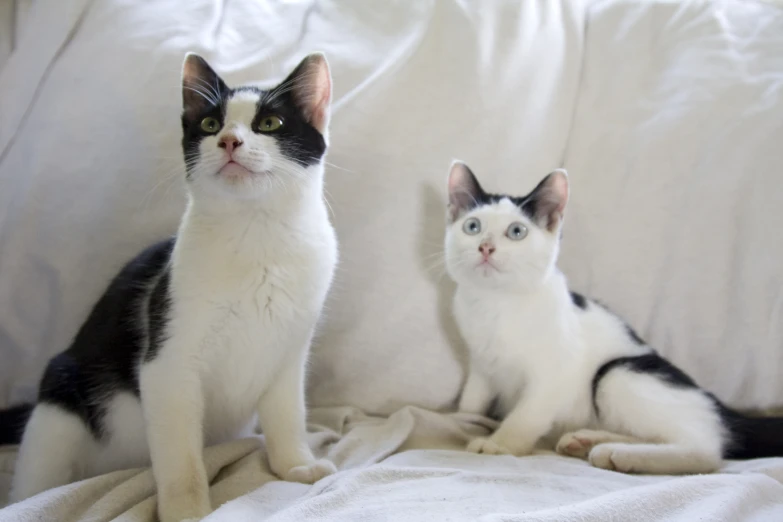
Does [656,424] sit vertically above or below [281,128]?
below

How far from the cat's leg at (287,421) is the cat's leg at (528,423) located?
325mm

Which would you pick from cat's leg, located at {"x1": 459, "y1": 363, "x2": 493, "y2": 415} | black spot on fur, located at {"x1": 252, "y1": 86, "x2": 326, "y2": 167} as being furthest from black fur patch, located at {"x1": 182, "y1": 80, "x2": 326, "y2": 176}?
cat's leg, located at {"x1": 459, "y1": 363, "x2": 493, "y2": 415}

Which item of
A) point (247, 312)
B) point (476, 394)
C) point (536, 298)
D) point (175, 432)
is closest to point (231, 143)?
point (247, 312)

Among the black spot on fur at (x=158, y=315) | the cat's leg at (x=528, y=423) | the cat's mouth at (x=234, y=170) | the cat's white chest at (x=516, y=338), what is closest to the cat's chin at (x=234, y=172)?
the cat's mouth at (x=234, y=170)

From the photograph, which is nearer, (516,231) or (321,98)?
(321,98)

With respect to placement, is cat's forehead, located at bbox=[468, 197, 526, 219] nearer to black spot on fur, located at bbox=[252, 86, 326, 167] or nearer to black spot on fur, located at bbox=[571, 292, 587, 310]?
black spot on fur, located at bbox=[571, 292, 587, 310]

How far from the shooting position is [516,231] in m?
1.30

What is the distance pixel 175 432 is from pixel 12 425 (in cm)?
52

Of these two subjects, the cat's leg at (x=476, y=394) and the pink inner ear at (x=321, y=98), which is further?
the cat's leg at (x=476, y=394)

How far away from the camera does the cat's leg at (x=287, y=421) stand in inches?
45.5

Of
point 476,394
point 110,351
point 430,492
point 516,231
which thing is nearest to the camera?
point 430,492

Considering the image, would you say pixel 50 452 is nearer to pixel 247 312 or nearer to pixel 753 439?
pixel 247 312

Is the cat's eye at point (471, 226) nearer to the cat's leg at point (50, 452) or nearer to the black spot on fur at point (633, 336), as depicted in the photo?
the black spot on fur at point (633, 336)

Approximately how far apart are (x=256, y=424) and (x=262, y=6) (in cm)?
103
